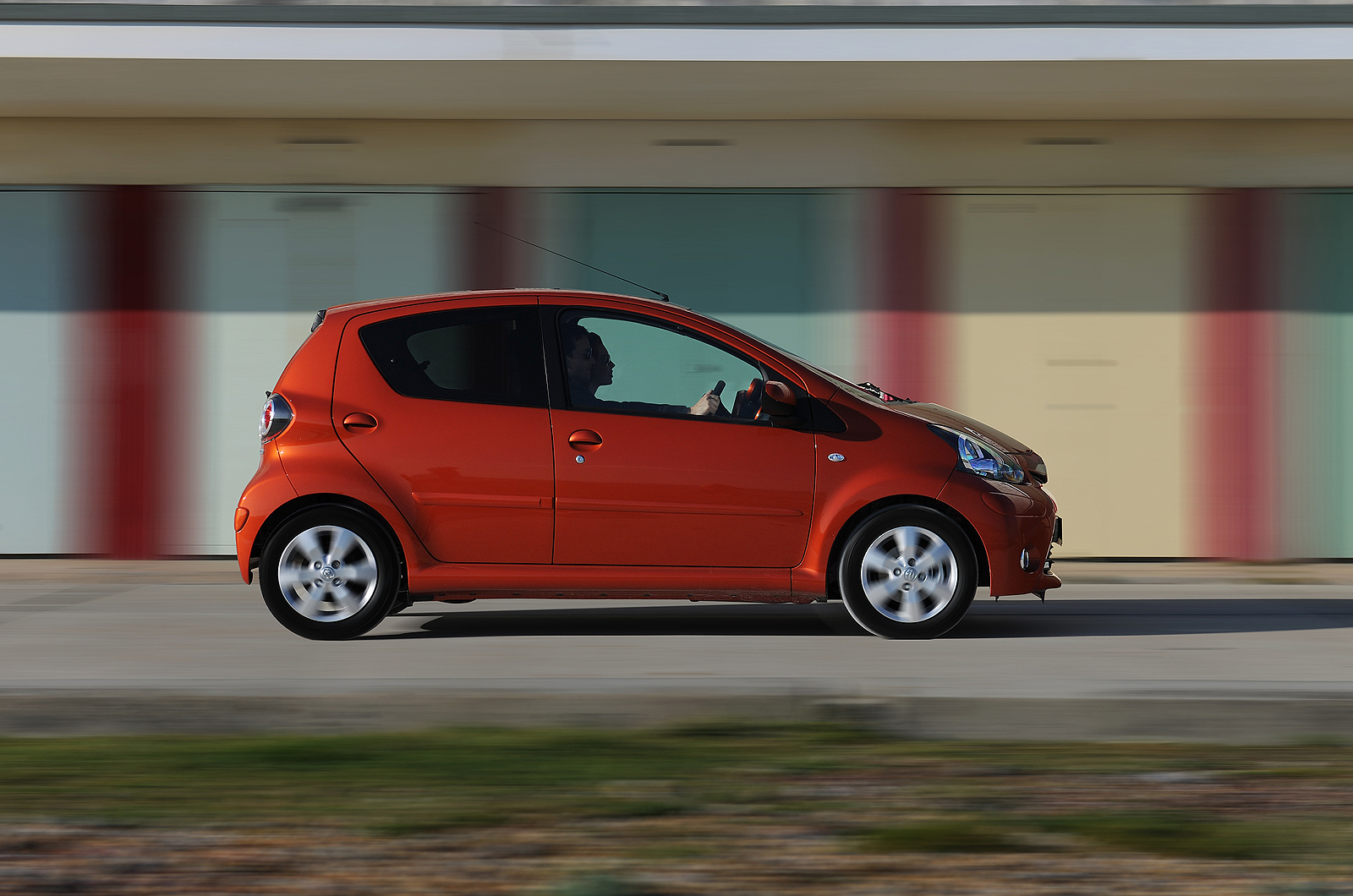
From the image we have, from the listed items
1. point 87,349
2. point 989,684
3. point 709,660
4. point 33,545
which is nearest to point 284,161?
point 87,349

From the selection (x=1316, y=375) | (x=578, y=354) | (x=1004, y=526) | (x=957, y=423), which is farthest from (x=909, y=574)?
(x=1316, y=375)

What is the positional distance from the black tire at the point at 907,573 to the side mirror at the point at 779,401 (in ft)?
1.98

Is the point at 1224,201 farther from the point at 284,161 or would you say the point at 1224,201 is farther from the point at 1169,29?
the point at 284,161

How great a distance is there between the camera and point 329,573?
22.2ft

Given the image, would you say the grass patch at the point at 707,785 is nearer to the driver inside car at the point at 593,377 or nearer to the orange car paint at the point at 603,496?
the orange car paint at the point at 603,496

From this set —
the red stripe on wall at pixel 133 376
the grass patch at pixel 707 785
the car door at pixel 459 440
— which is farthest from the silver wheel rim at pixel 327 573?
the red stripe on wall at pixel 133 376

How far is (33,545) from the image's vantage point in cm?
1084

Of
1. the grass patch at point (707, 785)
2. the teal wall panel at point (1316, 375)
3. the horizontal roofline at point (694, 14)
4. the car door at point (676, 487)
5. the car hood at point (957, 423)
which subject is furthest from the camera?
the teal wall panel at point (1316, 375)

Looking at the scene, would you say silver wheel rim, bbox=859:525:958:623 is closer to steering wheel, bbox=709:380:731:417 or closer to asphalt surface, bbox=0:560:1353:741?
asphalt surface, bbox=0:560:1353:741

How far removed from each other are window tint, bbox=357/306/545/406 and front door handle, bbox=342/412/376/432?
0.18 metres

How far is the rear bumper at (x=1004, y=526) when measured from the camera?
6.69 meters

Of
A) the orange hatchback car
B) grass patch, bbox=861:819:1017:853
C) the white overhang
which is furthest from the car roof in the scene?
grass patch, bbox=861:819:1017:853

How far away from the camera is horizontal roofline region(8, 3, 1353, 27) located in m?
9.05

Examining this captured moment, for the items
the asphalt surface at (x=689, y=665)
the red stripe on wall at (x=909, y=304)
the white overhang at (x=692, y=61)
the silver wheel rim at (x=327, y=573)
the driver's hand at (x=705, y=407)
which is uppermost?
the white overhang at (x=692, y=61)
